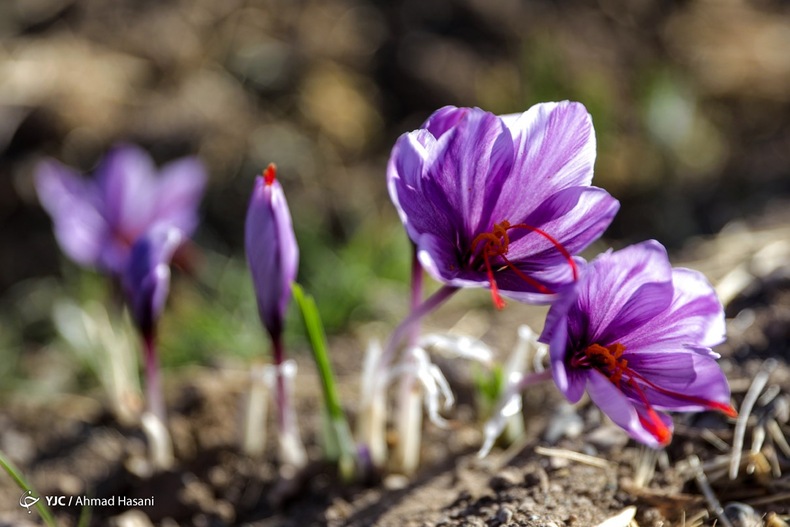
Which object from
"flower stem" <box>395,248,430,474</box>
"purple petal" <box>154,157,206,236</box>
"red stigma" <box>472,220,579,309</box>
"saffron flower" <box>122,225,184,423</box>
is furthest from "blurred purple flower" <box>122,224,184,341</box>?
"red stigma" <box>472,220,579,309</box>

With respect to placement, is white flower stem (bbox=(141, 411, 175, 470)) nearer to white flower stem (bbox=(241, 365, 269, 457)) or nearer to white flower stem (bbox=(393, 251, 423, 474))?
white flower stem (bbox=(241, 365, 269, 457))

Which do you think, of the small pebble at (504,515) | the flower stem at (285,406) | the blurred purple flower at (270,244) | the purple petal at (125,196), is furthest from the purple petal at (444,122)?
the purple petal at (125,196)

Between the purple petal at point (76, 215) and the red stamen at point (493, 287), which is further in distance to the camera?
the purple petal at point (76, 215)

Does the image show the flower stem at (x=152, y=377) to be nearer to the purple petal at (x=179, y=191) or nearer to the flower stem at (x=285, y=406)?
the flower stem at (x=285, y=406)

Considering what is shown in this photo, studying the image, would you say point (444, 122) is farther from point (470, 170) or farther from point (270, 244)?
point (270, 244)

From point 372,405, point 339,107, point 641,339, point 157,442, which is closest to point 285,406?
point 372,405

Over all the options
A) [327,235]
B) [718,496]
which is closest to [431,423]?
[718,496]

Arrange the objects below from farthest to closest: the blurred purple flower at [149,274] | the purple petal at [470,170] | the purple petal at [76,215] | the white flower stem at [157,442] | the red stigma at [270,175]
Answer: the purple petal at [76,215], the white flower stem at [157,442], the blurred purple flower at [149,274], the red stigma at [270,175], the purple petal at [470,170]

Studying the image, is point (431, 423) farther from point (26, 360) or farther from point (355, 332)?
point (26, 360)
